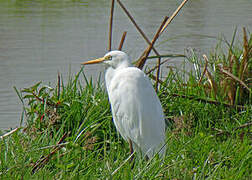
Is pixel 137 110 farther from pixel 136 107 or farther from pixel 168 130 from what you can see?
pixel 168 130

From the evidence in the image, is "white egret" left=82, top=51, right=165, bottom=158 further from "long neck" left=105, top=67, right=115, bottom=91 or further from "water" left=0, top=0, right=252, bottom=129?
"water" left=0, top=0, right=252, bottom=129

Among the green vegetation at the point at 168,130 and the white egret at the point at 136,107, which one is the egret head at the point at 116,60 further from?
the green vegetation at the point at 168,130

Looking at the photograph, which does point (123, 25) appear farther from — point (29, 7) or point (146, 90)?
point (146, 90)

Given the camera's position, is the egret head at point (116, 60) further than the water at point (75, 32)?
No

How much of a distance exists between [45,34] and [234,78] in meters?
6.49

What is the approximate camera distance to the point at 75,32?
9578mm

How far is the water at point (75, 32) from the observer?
21.7 ft

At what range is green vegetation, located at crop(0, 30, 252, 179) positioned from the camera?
8.55ft

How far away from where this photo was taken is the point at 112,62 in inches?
130

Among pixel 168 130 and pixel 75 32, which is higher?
pixel 75 32

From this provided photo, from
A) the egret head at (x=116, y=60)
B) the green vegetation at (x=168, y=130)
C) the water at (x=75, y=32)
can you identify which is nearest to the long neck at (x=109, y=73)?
the egret head at (x=116, y=60)

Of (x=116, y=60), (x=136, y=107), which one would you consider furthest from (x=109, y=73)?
(x=136, y=107)

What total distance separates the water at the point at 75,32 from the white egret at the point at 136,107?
117cm

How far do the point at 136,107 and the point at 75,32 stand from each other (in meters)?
6.54
